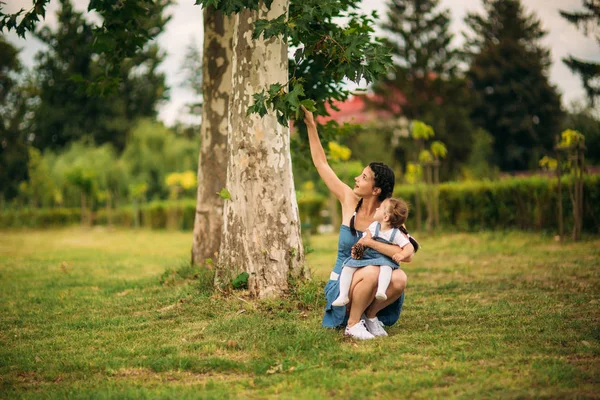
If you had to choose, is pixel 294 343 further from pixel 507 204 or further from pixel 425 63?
pixel 425 63

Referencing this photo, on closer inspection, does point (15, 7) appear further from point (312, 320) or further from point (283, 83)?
point (312, 320)

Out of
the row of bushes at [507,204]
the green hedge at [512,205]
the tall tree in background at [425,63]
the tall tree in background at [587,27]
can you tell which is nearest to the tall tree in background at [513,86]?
the tall tree in background at [425,63]

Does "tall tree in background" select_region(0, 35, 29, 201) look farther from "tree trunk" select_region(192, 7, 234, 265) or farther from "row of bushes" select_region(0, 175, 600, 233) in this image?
"tree trunk" select_region(192, 7, 234, 265)

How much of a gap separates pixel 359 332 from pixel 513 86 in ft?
114

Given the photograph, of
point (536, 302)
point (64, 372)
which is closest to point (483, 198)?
point (536, 302)

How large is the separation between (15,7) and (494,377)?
260 inches

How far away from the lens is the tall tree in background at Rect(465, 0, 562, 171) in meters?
36.6

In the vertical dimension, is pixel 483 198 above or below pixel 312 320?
above

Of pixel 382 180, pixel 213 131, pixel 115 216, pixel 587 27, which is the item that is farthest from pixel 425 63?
pixel 382 180

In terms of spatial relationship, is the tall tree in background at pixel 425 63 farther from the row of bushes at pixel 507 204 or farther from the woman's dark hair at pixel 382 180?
the woman's dark hair at pixel 382 180

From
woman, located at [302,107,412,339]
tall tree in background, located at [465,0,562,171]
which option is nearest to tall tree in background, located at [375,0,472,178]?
tall tree in background, located at [465,0,562,171]

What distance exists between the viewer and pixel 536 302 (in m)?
6.48

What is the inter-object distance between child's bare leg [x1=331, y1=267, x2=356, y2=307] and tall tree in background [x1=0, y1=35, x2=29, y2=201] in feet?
117

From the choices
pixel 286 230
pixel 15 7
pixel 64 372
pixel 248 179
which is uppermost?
pixel 15 7
